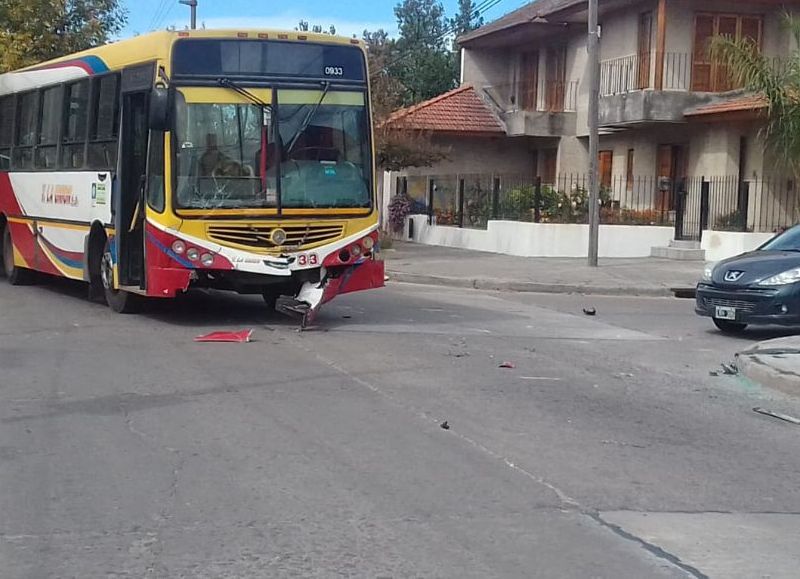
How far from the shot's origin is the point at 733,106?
27.2m

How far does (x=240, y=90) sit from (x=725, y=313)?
6.62m

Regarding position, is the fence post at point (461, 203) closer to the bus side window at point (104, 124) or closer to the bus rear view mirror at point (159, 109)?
the bus side window at point (104, 124)

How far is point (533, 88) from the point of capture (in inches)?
1491

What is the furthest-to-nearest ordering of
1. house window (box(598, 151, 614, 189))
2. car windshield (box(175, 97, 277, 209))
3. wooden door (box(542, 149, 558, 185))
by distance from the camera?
wooden door (box(542, 149, 558, 185)) < house window (box(598, 151, 614, 189)) < car windshield (box(175, 97, 277, 209))

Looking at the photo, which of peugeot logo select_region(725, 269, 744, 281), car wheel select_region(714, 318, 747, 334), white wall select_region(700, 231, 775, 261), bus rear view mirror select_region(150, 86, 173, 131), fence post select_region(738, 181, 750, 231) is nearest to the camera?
bus rear view mirror select_region(150, 86, 173, 131)

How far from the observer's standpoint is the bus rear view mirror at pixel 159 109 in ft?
42.1

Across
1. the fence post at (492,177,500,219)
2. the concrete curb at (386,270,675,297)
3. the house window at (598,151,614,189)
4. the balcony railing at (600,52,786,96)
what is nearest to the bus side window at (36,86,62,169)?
the concrete curb at (386,270,675,297)

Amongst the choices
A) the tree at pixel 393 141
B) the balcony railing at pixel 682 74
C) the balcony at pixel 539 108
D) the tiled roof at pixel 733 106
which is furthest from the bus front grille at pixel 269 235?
the balcony at pixel 539 108

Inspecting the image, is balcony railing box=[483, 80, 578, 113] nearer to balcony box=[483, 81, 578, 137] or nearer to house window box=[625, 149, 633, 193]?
balcony box=[483, 81, 578, 137]

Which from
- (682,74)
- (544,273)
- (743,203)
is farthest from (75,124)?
(682,74)

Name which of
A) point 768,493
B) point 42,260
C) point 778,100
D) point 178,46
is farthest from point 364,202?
point 778,100

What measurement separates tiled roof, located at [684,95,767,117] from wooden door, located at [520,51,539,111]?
30.8 ft

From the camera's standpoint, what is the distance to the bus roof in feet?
43.5

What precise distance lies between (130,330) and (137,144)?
230cm
